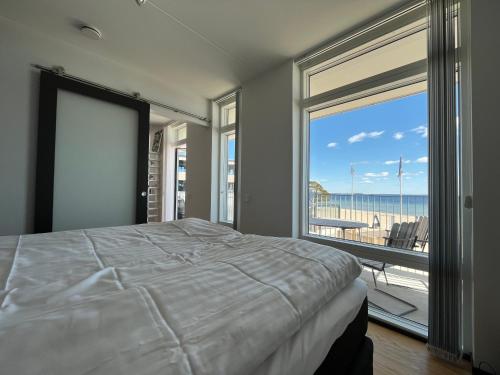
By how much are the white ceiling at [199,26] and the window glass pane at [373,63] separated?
37 cm

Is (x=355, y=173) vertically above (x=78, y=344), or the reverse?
(x=355, y=173)

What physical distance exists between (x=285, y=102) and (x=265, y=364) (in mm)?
2694

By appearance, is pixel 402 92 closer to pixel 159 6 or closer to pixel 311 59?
pixel 311 59

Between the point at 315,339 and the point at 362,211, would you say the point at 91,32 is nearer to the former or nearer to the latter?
the point at 315,339

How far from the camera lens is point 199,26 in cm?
221

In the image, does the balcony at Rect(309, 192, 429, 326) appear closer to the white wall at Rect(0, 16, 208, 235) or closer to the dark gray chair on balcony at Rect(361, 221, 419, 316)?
the dark gray chair on balcony at Rect(361, 221, 419, 316)

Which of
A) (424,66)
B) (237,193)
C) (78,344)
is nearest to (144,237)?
(78,344)

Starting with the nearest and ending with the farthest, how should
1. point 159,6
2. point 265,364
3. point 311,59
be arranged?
point 265,364 → point 159,6 → point 311,59

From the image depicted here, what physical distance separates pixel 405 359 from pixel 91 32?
13.1 ft

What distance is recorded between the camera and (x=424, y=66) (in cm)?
185

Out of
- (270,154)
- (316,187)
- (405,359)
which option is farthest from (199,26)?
(405,359)

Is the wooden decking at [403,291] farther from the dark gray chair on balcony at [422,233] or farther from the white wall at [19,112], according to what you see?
the white wall at [19,112]

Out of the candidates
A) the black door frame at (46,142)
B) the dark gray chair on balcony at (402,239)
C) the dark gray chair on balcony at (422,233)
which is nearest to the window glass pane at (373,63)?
the dark gray chair on balcony at (422,233)

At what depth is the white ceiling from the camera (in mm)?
1957
